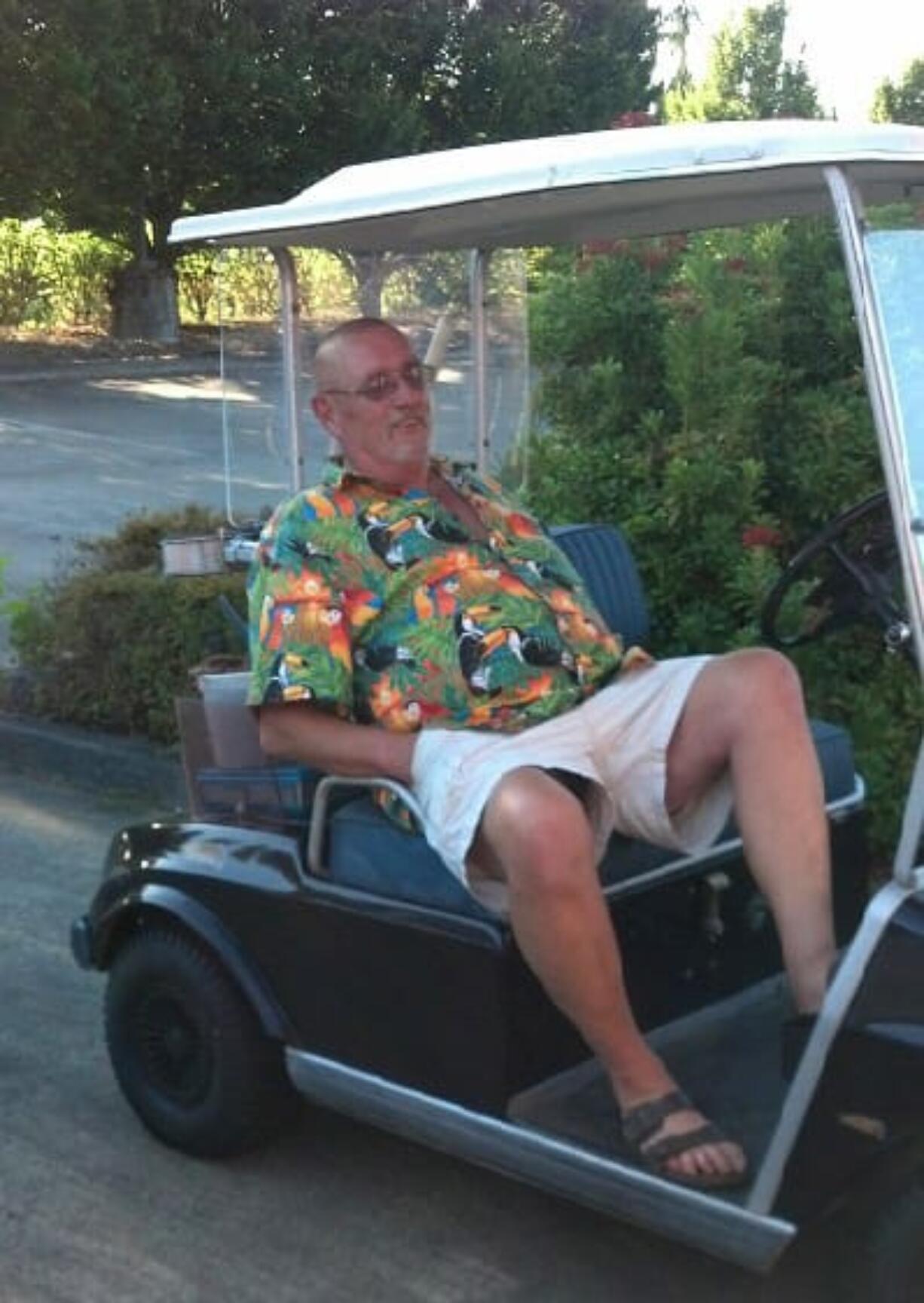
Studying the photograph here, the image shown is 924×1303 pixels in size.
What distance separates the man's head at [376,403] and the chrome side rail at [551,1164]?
3.39 feet

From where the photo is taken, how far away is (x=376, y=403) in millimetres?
2996

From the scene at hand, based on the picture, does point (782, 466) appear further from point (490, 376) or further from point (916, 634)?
point (916, 634)

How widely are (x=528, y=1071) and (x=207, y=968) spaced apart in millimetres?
671

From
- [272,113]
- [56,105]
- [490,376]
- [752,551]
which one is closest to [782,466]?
[752,551]

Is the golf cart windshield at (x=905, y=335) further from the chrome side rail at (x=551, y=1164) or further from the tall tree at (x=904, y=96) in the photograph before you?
the tall tree at (x=904, y=96)

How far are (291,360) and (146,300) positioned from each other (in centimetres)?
1892

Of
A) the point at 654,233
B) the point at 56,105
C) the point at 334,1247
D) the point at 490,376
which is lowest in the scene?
the point at 334,1247

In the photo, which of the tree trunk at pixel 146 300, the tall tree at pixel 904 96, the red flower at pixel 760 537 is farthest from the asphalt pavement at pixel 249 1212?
the tall tree at pixel 904 96

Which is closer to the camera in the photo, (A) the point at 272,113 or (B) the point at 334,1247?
(B) the point at 334,1247

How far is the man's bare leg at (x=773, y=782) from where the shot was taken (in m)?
2.50

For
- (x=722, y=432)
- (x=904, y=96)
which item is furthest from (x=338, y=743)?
(x=904, y=96)

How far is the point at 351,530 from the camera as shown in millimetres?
2920

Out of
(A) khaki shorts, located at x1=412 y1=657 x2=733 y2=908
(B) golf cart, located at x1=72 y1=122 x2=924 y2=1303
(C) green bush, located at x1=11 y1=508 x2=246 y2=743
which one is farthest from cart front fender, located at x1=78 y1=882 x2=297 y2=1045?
(C) green bush, located at x1=11 y1=508 x2=246 y2=743

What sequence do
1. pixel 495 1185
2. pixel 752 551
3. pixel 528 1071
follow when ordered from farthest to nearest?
pixel 752 551 < pixel 495 1185 < pixel 528 1071
